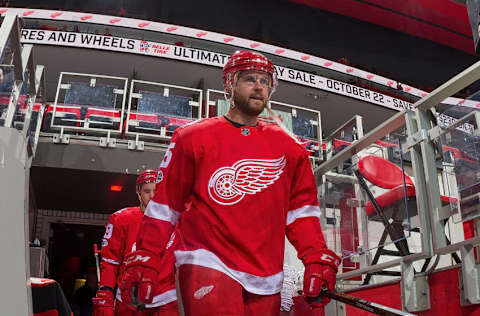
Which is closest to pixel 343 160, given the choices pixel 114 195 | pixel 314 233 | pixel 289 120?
pixel 314 233

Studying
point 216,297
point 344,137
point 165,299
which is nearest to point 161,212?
point 216,297

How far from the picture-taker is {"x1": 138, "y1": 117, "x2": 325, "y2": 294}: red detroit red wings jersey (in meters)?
1.58

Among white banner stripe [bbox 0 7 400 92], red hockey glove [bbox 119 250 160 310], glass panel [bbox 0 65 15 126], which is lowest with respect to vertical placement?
red hockey glove [bbox 119 250 160 310]

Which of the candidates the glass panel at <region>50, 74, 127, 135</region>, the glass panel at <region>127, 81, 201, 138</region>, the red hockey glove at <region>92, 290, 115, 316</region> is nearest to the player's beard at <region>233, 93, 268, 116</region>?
the red hockey glove at <region>92, 290, 115, 316</region>

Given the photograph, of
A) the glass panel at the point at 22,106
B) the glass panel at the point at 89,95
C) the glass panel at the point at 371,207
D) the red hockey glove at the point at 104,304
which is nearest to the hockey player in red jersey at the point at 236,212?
the glass panel at the point at 371,207

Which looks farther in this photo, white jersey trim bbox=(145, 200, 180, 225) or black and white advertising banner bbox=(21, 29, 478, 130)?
black and white advertising banner bbox=(21, 29, 478, 130)

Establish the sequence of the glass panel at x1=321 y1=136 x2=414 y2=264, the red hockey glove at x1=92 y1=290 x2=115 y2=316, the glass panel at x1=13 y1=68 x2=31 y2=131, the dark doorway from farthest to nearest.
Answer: the dark doorway < the glass panel at x1=13 y1=68 x2=31 y2=131 < the red hockey glove at x1=92 y1=290 x2=115 y2=316 < the glass panel at x1=321 y1=136 x2=414 y2=264

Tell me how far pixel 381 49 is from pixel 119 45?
8.42 m

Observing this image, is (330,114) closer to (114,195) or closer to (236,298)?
(114,195)

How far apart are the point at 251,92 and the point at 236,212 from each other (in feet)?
1.51

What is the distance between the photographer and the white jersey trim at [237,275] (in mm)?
1529

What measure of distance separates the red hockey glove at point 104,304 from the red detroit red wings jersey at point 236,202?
1681mm

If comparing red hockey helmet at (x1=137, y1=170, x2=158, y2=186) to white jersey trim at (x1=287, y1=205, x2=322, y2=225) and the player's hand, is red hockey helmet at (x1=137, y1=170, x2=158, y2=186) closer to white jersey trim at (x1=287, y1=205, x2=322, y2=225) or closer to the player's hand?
white jersey trim at (x1=287, y1=205, x2=322, y2=225)

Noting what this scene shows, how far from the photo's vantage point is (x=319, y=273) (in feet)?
5.25
